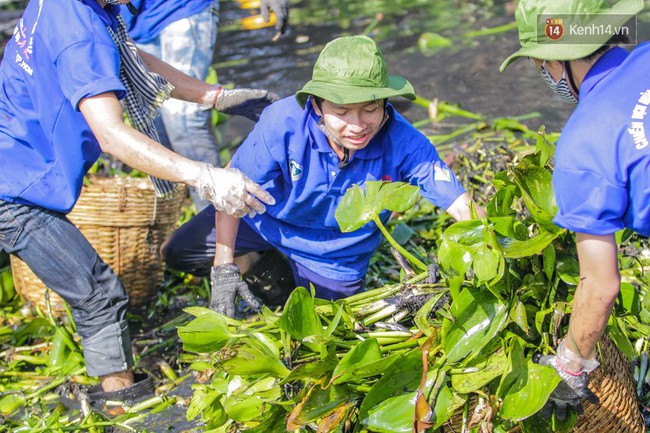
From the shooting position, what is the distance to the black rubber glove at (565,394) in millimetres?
2213

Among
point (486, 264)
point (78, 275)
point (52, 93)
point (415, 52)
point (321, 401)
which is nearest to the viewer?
point (486, 264)

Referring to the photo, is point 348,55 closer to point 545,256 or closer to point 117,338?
point 545,256

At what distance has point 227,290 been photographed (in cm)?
299

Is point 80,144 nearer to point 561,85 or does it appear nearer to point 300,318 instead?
point 300,318

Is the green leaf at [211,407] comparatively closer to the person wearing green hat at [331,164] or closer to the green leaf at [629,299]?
the person wearing green hat at [331,164]

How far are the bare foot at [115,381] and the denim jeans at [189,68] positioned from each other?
1143 mm

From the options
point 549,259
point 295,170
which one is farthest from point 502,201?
point 295,170

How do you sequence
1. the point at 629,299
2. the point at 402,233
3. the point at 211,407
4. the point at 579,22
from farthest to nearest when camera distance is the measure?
the point at 402,233 < the point at 211,407 < the point at 629,299 < the point at 579,22

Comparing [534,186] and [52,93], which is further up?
[52,93]

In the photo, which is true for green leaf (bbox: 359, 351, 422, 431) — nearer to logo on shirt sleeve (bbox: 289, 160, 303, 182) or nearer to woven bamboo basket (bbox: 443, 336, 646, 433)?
woven bamboo basket (bbox: 443, 336, 646, 433)

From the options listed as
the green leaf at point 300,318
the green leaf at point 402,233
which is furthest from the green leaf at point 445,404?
the green leaf at point 402,233

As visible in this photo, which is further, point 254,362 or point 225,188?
point 225,188

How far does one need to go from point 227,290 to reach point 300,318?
72cm

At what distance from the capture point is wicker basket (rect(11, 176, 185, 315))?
3.71 metres
